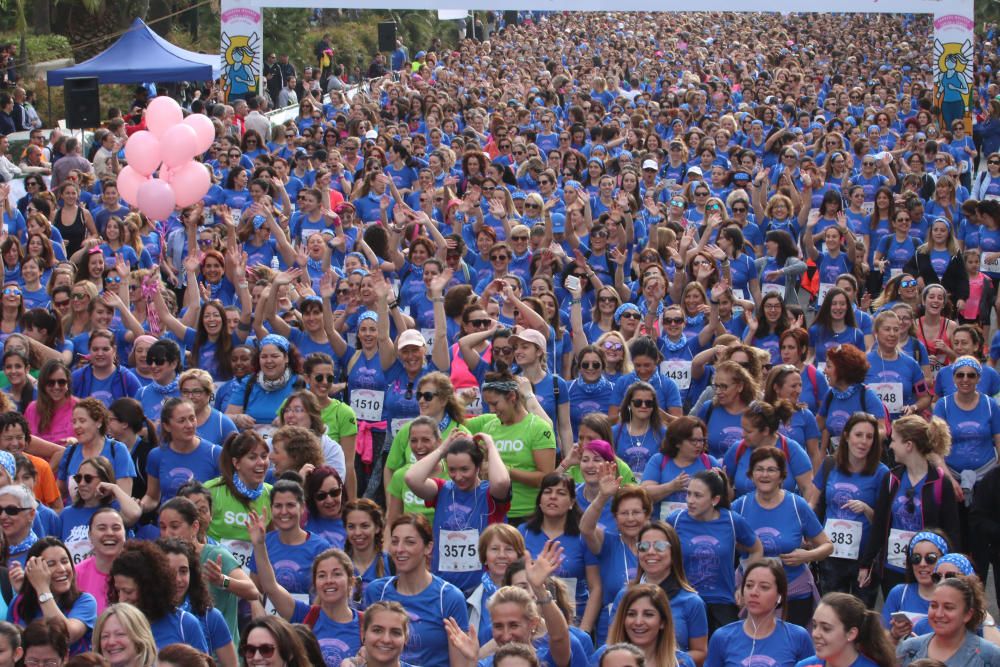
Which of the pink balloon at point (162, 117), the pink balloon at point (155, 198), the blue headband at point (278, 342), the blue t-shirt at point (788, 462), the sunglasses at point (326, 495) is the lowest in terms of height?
the blue t-shirt at point (788, 462)

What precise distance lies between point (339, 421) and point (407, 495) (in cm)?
110

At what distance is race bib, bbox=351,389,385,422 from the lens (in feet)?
32.0

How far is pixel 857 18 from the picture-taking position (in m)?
56.2

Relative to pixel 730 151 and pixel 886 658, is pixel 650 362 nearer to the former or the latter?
pixel 886 658

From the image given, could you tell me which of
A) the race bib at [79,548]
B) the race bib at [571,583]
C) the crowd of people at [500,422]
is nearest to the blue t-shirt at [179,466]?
the crowd of people at [500,422]

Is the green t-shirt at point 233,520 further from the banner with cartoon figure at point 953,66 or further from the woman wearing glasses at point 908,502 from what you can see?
the banner with cartoon figure at point 953,66

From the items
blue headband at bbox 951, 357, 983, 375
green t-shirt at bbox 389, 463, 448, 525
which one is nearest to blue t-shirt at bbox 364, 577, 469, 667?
green t-shirt at bbox 389, 463, 448, 525

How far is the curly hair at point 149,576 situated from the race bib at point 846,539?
3431 mm

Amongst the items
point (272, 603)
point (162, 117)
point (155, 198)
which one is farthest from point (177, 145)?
point (272, 603)

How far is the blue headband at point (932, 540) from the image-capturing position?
7.03 metres

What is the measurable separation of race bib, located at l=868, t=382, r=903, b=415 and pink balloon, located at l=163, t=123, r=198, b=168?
20.9 ft

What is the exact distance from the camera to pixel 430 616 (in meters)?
6.67

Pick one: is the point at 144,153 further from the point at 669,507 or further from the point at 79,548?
the point at 669,507

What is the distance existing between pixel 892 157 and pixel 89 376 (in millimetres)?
11308
